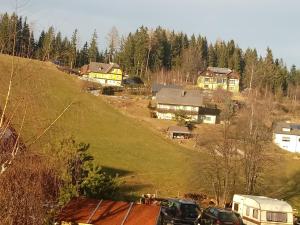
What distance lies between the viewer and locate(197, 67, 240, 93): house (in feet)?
425

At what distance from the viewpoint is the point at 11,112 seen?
8.27 meters

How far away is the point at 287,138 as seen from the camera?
87938 mm

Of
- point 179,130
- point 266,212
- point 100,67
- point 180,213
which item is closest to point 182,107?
point 179,130

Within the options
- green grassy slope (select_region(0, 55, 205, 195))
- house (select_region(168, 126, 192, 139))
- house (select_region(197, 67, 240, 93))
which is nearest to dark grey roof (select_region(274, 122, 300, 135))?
house (select_region(168, 126, 192, 139))

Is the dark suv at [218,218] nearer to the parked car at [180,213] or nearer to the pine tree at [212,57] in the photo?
the parked car at [180,213]

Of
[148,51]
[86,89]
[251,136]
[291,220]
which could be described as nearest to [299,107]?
[148,51]

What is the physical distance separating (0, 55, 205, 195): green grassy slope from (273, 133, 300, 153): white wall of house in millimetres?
29120

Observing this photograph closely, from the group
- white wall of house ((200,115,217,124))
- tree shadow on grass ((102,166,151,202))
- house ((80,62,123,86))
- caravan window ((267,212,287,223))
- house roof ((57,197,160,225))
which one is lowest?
tree shadow on grass ((102,166,151,202))

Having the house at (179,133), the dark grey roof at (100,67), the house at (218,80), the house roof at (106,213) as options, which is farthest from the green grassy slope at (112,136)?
the house at (218,80)

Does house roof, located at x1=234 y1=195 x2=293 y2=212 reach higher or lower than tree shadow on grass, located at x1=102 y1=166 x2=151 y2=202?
higher

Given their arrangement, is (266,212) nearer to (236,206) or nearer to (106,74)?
(236,206)

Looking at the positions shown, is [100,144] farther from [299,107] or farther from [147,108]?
[299,107]

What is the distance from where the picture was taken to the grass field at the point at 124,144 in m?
8.20

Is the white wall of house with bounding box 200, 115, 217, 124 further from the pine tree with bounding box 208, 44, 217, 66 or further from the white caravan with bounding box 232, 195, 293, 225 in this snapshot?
the white caravan with bounding box 232, 195, 293, 225
